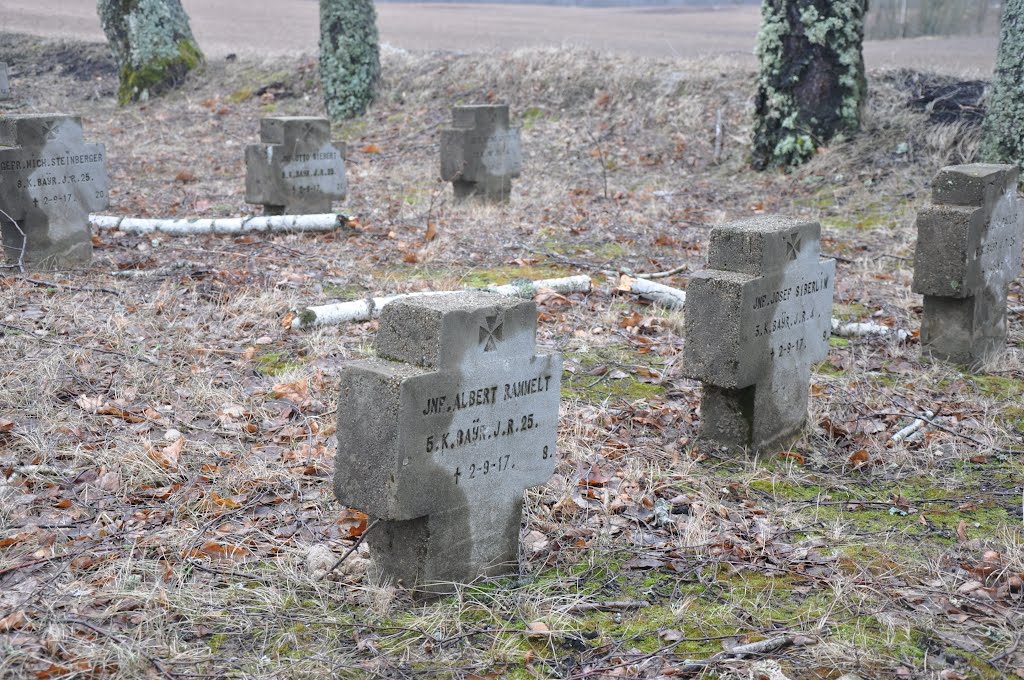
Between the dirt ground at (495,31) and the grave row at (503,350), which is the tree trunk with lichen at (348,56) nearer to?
the dirt ground at (495,31)

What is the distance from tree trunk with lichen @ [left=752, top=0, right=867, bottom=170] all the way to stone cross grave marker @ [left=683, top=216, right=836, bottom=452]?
27.6 feet

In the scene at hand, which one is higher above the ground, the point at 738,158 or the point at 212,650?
the point at 738,158

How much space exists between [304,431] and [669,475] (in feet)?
6.69

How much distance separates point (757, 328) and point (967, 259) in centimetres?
243

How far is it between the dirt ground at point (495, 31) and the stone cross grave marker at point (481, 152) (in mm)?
7236

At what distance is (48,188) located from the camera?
29.0 ft

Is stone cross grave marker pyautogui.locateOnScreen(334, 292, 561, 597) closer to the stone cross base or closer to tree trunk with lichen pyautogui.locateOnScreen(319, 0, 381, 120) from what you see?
the stone cross base

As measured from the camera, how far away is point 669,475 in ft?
16.8

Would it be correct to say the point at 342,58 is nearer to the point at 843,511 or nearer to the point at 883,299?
the point at 883,299

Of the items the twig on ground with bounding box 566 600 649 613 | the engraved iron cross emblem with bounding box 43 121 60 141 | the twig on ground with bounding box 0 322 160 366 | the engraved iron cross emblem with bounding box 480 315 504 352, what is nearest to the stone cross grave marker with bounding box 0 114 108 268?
the engraved iron cross emblem with bounding box 43 121 60 141

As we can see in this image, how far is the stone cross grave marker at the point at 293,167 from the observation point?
11219mm

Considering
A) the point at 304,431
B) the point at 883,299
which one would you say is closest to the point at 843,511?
the point at 304,431

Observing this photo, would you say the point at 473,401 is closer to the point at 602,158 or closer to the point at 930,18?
the point at 602,158

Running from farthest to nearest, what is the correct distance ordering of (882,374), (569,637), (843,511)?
(882,374)
(843,511)
(569,637)
